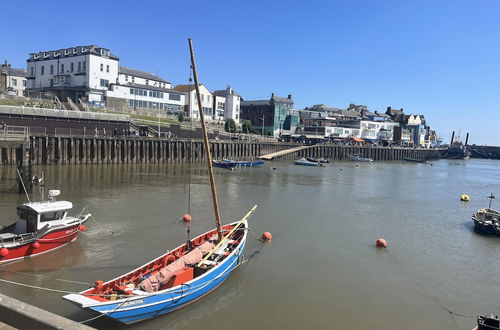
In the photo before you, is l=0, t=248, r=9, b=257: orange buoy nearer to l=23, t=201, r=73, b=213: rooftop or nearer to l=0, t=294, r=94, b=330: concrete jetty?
l=23, t=201, r=73, b=213: rooftop

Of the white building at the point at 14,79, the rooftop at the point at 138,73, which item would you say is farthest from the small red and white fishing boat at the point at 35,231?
Answer: the white building at the point at 14,79

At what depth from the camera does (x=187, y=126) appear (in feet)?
294

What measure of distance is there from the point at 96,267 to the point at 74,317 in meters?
5.88

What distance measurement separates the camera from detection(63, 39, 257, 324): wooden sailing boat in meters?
13.0

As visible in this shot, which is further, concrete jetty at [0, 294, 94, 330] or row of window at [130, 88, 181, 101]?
row of window at [130, 88, 181, 101]

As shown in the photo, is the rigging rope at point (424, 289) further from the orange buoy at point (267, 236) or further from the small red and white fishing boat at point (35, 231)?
the small red and white fishing boat at point (35, 231)

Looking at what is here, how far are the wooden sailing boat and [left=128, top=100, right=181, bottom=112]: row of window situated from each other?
7873 cm

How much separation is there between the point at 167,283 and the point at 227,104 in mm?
112542

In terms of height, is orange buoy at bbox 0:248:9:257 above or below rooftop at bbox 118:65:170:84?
below

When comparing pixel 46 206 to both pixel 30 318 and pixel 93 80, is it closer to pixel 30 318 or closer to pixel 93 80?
pixel 30 318

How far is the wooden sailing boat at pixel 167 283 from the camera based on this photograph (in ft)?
42.7

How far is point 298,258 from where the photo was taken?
23094 mm

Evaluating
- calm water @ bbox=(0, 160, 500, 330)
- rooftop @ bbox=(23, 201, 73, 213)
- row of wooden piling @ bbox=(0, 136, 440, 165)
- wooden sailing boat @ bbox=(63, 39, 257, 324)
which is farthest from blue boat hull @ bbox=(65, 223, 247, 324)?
row of wooden piling @ bbox=(0, 136, 440, 165)

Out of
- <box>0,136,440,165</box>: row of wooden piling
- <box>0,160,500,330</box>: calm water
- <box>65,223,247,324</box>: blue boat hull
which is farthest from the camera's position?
<box>0,136,440,165</box>: row of wooden piling
